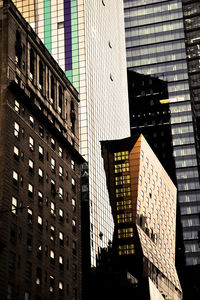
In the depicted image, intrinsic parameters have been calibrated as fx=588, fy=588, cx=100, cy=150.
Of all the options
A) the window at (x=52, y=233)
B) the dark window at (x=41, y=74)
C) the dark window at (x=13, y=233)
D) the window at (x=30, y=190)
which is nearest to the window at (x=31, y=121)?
the dark window at (x=41, y=74)

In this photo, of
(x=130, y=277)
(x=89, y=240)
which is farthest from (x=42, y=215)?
(x=130, y=277)

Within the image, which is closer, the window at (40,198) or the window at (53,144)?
the window at (40,198)

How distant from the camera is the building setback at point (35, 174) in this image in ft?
231

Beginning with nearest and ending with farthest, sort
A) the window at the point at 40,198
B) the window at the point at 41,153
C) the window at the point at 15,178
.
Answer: the window at the point at 15,178 < the window at the point at 40,198 < the window at the point at 41,153

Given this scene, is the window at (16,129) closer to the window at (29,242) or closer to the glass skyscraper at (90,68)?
the window at (29,242)

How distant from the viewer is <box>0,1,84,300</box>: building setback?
70.5 meters

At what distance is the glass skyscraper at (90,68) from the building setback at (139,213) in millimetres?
3748

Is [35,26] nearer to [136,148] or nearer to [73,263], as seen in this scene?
[136,148]

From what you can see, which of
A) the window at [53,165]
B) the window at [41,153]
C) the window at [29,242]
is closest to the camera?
the window at [29,242]

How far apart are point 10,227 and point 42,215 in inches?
400

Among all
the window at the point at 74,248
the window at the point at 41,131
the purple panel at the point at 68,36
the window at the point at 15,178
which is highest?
the purple panel at the point at 68,36

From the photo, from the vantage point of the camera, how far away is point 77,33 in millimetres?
133125

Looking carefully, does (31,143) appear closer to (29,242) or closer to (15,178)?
(15,178)

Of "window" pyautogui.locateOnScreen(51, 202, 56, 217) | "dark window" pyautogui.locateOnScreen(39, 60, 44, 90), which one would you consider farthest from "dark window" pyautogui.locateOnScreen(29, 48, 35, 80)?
"window" pyautogui.locateOnScreen(51, 202, 56, 217)
